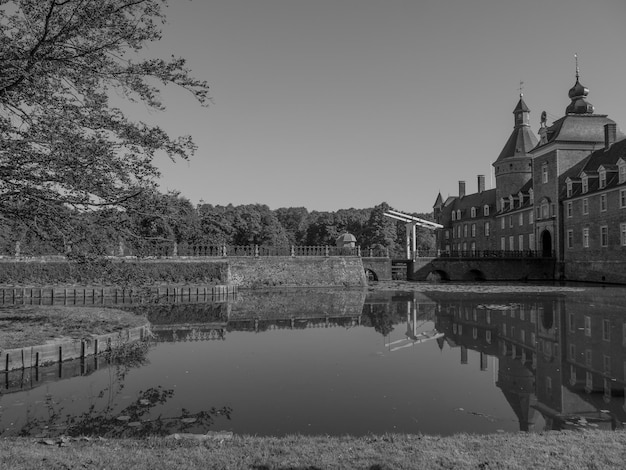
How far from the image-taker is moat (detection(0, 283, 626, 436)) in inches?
296

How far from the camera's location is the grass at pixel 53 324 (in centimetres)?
1227

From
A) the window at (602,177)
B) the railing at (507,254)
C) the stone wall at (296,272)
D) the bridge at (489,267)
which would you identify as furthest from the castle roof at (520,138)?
the stone wall at (296,272)

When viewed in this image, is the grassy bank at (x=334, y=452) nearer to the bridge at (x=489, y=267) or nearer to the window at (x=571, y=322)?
the window at (x=571, y=322)

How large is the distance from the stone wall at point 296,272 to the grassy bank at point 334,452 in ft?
102

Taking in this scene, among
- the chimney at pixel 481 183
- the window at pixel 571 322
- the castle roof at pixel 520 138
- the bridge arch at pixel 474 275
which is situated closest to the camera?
the window at pixel 571 322

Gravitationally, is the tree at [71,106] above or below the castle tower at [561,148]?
below

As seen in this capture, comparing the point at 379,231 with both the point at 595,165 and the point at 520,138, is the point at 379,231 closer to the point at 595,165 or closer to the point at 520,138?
the point at 520,138

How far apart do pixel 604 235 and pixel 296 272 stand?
930 inches

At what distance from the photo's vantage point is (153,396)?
8.97 m

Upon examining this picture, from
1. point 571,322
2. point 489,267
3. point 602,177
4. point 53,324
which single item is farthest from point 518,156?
point 53,324

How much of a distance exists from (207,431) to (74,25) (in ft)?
25.0

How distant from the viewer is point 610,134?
129 ft

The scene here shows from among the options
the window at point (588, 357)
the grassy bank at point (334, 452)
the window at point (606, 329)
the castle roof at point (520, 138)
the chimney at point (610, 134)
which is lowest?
the window at point (588, 357)

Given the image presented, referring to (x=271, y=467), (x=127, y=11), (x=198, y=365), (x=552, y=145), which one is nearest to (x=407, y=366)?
(x=198, y=365)
